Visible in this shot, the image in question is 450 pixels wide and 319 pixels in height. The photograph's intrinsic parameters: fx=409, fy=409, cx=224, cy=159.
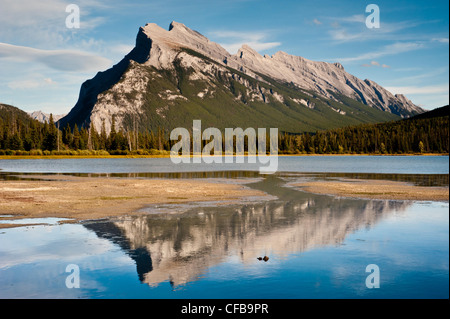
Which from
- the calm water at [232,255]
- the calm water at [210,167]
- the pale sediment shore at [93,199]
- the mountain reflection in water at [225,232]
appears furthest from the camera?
the calm water at [210,167]

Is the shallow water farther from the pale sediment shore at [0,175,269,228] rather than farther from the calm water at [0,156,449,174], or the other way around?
the calm water at [0,156,449,174]

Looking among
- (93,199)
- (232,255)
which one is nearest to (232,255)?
(232,255)

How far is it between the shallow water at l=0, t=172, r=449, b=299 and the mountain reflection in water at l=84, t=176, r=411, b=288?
0.06 meters

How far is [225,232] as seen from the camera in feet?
84.9

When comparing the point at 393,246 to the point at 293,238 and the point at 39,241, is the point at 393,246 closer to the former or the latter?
the point at 293,238

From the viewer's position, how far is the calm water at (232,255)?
52.6ft

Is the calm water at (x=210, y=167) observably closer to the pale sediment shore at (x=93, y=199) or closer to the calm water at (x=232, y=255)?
the pale sediment shore at (x=93, y=199)

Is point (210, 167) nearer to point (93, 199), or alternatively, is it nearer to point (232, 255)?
point (93, 199)

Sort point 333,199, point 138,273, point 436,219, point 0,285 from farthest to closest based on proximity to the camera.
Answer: point 333,199
point 436,219
point 138,273
point 0,285

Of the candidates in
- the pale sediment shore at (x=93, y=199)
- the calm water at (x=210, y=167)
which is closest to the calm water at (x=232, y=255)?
the pale sediment shore at (x=93, y=199)

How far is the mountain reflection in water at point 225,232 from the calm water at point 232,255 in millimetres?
67

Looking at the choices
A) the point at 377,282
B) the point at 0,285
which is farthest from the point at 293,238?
the point at 0,285
